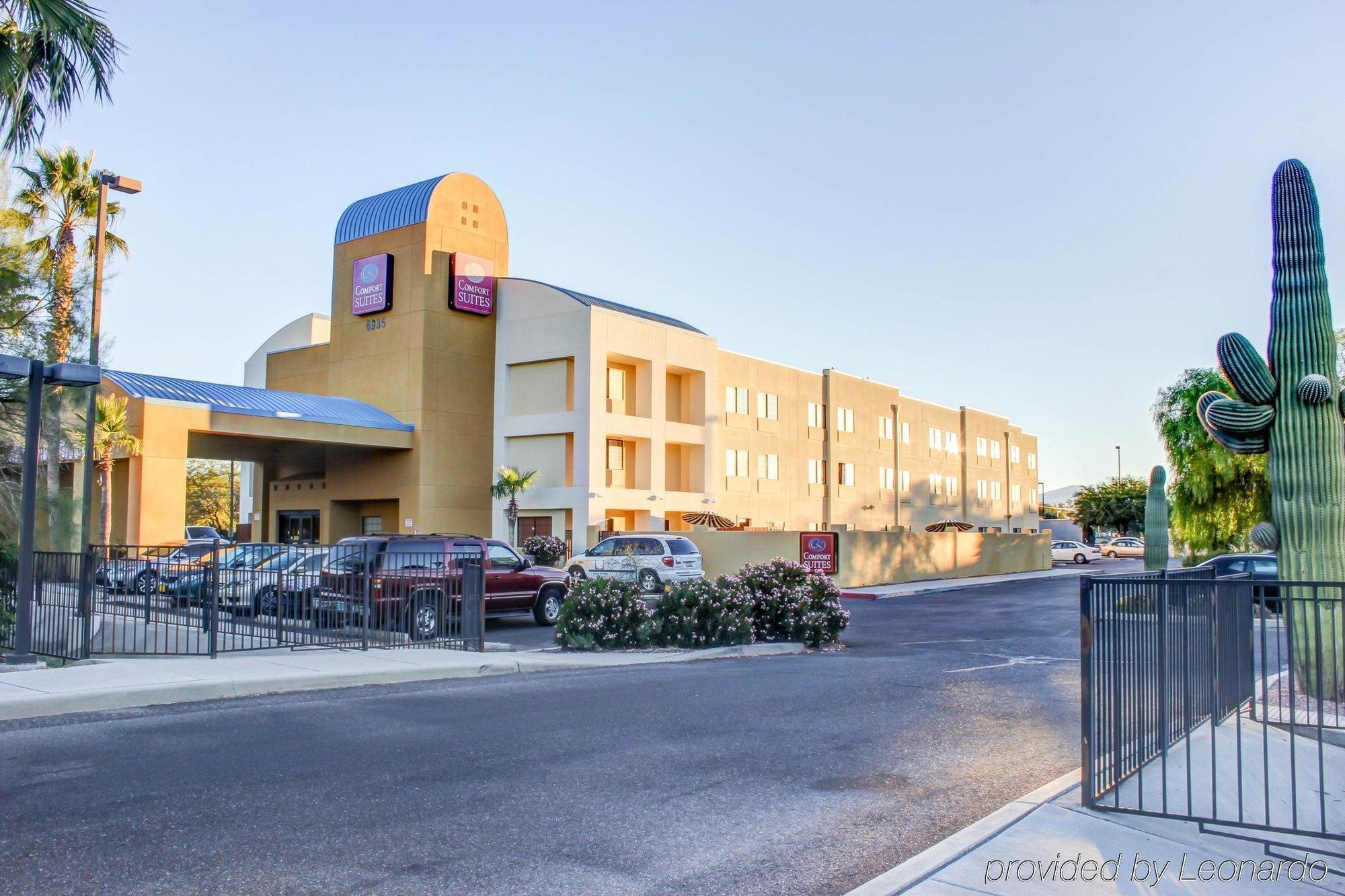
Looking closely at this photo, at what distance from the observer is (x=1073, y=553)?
209ft

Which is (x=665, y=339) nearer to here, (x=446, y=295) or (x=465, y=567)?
(x=446, y=295)

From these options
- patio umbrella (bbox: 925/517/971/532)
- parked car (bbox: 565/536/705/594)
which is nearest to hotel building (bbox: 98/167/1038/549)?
patio umbrella (bbox: 925/517/971/532)

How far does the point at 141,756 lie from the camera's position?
7.95 meters

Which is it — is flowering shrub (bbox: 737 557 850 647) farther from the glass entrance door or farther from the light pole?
the glass entrance door

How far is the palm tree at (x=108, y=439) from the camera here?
34.0 meters

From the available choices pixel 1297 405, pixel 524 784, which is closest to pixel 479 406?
pixel 1297 405

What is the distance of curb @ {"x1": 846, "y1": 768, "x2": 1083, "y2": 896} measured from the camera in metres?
5.21

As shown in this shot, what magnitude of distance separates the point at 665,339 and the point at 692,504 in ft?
23.9

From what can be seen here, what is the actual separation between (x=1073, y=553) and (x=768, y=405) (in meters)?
23.9

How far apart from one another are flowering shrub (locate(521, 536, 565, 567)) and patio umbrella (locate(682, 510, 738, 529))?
5757mm

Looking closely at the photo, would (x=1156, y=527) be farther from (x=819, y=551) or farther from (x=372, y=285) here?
(x=372, y=285)

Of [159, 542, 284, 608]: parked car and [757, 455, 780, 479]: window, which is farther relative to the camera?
[757, 455, 780, 479]: window

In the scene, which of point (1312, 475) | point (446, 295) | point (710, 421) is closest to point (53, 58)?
point (1312, 475)

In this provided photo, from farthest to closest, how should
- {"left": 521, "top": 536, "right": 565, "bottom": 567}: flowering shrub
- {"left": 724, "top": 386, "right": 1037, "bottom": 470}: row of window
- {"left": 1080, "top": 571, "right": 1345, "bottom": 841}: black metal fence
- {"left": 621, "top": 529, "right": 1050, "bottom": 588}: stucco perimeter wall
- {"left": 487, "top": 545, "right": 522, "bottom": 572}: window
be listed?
1. {"left": 724, "top": 386, "right": 1037, "bottom": 470}: row of window
2. {"left": 521, "top": 536, "right": 565, "bottom": 567}: flowering shrub
3. {"left": 621, "top": 529, "right": 1050, "bottom": 588}: stucco perimeter wall
4. {"left": 487, "top": 545, "right": 522, "bottom": 572}: window
5. {"left": 1080, "top": 571, "right": 1345, "bottom": 841}: black metal fence
